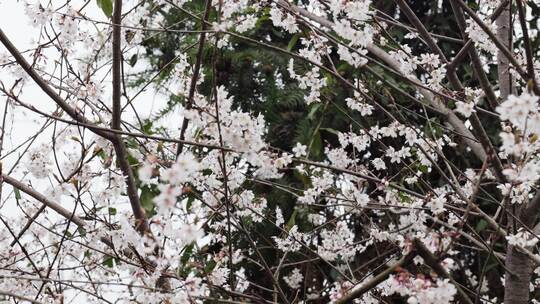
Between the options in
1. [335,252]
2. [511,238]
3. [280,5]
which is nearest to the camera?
[511,238]

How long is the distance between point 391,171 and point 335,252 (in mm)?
972

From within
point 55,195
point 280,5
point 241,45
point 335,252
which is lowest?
point 335,252

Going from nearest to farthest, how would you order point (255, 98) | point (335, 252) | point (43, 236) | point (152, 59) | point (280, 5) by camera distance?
point (280, 5) → point (335, 252) → point (43, 236) → point (255, 98) → point (152, 59)

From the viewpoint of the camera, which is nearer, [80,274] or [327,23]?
[327,23]

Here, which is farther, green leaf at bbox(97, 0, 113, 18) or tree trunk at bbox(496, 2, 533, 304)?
tree trunk at bbox(496, 2, 533, 304)

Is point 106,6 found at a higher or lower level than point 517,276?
higher

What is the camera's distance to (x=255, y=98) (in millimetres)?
3547

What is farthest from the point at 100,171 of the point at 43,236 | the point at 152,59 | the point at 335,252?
the point at 152,59

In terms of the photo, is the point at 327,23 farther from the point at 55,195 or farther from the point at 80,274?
the point at 80,274

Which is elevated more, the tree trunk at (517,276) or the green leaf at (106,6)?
the green leaf at (106,6)

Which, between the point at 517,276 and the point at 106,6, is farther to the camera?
the point at 517,276

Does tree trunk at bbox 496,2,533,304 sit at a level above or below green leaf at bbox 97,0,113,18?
below

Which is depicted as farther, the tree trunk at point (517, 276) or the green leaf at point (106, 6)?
the tree trunk at point (517, 276)

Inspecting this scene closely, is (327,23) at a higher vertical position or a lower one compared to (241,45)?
lower
